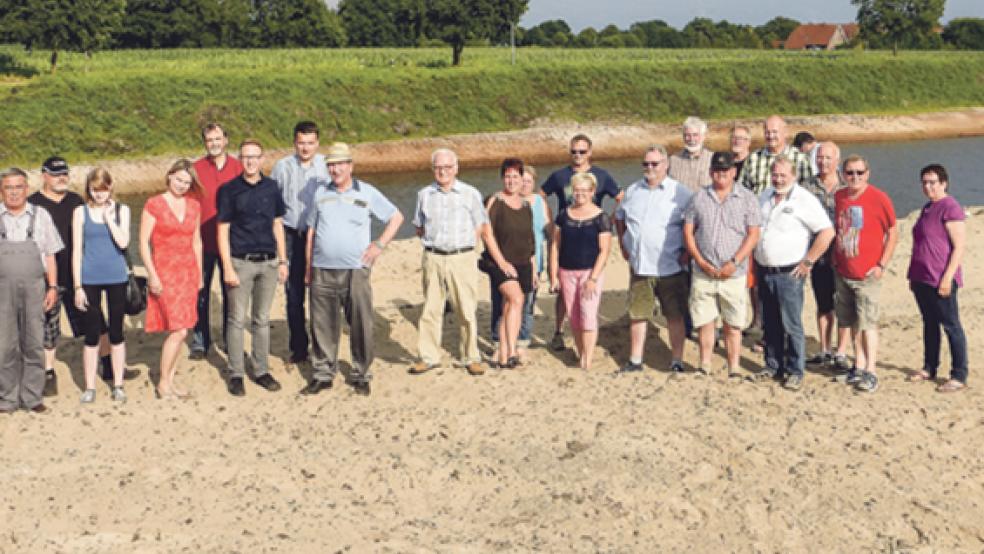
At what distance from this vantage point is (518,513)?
6.05 m

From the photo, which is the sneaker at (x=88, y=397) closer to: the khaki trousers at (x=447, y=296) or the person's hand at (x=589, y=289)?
the khaki trousers at (x=447, y=296)

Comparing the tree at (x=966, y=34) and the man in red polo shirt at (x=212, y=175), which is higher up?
the tree at (x=966, y=34)

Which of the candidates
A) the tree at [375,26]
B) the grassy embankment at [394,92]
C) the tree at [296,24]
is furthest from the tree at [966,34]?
the tree at [296,24]

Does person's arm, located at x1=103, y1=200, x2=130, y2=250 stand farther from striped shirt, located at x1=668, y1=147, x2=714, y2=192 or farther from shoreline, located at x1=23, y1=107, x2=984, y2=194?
shoreline, located at x1=23, y1=107, x2=984, y2=194

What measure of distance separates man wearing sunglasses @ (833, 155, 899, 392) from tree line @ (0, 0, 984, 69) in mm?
36803

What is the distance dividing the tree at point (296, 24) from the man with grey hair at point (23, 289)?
68.7m

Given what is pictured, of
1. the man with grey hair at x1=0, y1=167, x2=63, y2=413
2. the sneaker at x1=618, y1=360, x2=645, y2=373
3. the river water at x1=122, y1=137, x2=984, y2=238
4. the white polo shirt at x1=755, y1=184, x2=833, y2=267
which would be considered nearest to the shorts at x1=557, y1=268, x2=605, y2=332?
the sneaker at x1=618, y1=360, x2=645, y2=373

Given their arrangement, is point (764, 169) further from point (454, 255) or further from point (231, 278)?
point (231, 278)

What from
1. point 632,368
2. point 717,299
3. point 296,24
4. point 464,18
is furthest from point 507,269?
point 296,24

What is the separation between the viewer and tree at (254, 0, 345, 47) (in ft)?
241

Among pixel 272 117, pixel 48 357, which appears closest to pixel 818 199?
pixel 48 357

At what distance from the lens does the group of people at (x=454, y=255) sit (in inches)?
301

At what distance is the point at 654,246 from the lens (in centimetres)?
833

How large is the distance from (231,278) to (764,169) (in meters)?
4.83
